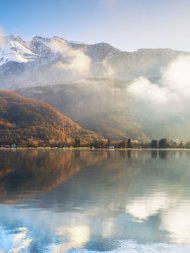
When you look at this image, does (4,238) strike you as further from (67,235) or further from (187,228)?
(187,228)

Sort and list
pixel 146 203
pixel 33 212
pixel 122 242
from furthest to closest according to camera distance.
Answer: pixel 146 203
pixel 33 212
pixel 122 242

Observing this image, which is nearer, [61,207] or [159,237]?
[159,237]

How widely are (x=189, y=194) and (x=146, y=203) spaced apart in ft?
34.5

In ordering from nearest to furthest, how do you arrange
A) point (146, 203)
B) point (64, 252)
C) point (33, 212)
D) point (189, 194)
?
point (64, 252), point (33, 212), point (146, 203), point (189, 194)

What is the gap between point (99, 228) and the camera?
123 ft

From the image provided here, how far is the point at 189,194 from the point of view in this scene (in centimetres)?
5984

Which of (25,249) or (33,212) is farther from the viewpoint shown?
(33,212)

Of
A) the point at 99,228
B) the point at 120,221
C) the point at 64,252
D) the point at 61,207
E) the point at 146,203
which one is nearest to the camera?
the point at 64,252

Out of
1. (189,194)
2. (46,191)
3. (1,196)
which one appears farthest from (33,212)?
(189,194)

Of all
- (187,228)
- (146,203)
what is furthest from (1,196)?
(187,228)

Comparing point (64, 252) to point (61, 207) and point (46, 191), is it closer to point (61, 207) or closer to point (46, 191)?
point (61, 207)

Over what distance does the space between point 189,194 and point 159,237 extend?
85.1 ft

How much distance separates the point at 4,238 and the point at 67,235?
15.9 ft

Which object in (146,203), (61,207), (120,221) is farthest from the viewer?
(146,203)
